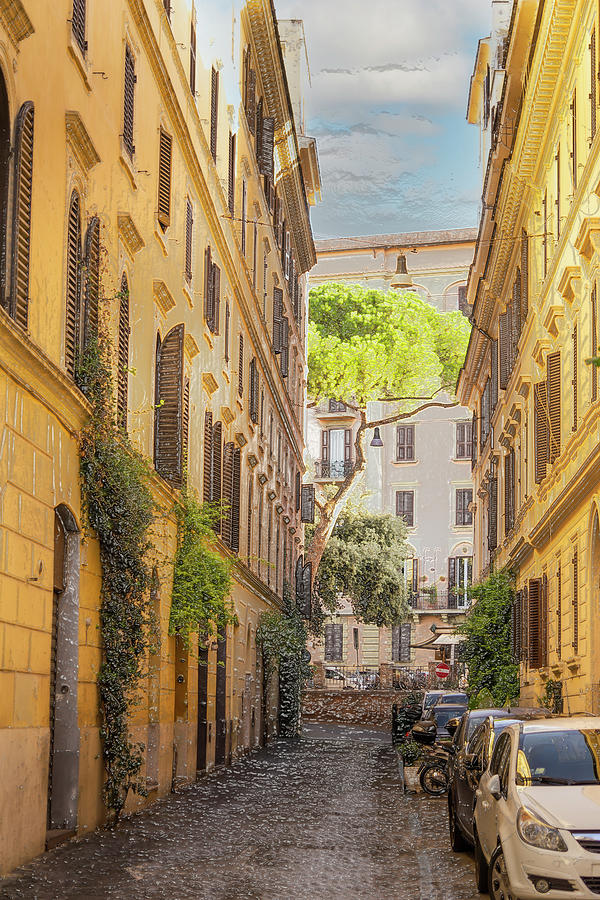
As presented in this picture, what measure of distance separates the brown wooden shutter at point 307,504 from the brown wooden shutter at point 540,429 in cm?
2394

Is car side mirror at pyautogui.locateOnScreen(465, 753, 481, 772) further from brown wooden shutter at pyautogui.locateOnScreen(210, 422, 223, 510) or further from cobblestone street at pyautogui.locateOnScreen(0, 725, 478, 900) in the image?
brown wooden shutter at pyautogui.locateOnScreen(210, 422, 223, 510)

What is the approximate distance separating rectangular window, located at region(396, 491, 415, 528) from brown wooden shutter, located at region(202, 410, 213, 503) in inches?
1685

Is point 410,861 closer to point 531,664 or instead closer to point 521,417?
point 531,664

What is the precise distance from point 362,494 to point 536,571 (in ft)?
112

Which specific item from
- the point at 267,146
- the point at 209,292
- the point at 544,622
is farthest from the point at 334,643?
the point at 209,292

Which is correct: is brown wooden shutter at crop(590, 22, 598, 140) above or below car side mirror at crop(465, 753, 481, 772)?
above

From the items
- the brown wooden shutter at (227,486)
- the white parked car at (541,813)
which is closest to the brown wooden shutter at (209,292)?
the brown wooden shutter at (227,486)

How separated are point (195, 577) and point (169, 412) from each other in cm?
279

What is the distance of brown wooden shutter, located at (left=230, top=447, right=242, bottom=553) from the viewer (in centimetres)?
2816

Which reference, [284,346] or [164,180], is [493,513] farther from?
[164,180]

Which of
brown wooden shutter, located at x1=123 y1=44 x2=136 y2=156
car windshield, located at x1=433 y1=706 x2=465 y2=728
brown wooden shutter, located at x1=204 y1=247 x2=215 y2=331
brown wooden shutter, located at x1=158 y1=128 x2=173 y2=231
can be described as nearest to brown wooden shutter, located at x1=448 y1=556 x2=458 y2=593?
car windshield, located at x1=433 y1=706 x2=465 y2=728

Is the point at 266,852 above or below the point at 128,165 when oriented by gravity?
below

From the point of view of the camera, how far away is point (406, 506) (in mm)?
67250

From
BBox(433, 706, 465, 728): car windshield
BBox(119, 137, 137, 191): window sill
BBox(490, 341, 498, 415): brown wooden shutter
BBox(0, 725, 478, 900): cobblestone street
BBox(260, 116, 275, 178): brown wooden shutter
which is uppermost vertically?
BBox(260, 116, 275, 178): brown wooden shutter
